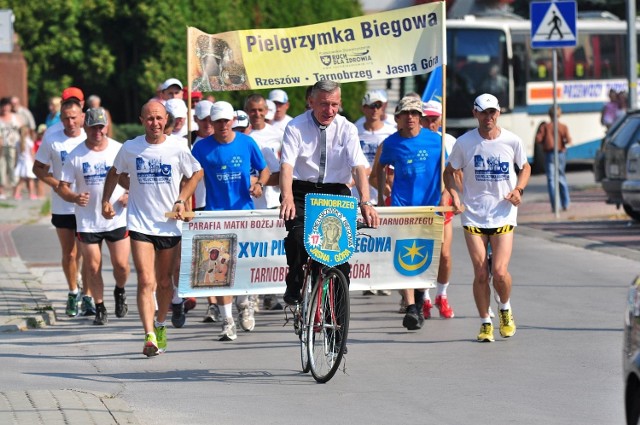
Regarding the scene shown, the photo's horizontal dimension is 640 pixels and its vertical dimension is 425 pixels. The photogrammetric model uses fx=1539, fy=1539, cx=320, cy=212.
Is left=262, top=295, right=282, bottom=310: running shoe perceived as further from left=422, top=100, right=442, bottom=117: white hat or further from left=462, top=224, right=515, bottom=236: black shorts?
left=462, top=224, right=515, bottom=236: black shorts

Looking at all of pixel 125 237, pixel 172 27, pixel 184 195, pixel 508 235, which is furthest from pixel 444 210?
pixel 172 27

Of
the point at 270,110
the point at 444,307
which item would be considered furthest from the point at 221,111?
the point at 270,110

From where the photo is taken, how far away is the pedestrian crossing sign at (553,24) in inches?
909

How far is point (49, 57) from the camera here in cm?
4328

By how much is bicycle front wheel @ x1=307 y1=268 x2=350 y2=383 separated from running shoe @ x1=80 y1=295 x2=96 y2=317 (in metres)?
4.45

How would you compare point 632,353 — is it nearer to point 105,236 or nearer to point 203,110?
point 203,110

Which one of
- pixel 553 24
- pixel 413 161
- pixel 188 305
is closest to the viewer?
pixel 413 161

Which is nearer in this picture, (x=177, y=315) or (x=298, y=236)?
(x=298, y=236)

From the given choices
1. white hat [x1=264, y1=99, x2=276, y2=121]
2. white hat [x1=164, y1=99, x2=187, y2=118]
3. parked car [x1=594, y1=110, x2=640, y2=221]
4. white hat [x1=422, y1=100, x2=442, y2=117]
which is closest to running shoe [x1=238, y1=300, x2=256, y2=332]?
white hat [x1=164, y1=99, x2=187, y2=118]

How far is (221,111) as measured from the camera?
1216cm

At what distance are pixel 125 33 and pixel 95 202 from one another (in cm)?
Result: 3075

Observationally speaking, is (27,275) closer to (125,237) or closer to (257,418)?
(125,237)

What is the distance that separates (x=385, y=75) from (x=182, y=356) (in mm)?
2780

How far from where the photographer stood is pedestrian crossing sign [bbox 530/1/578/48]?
75.8 ft
